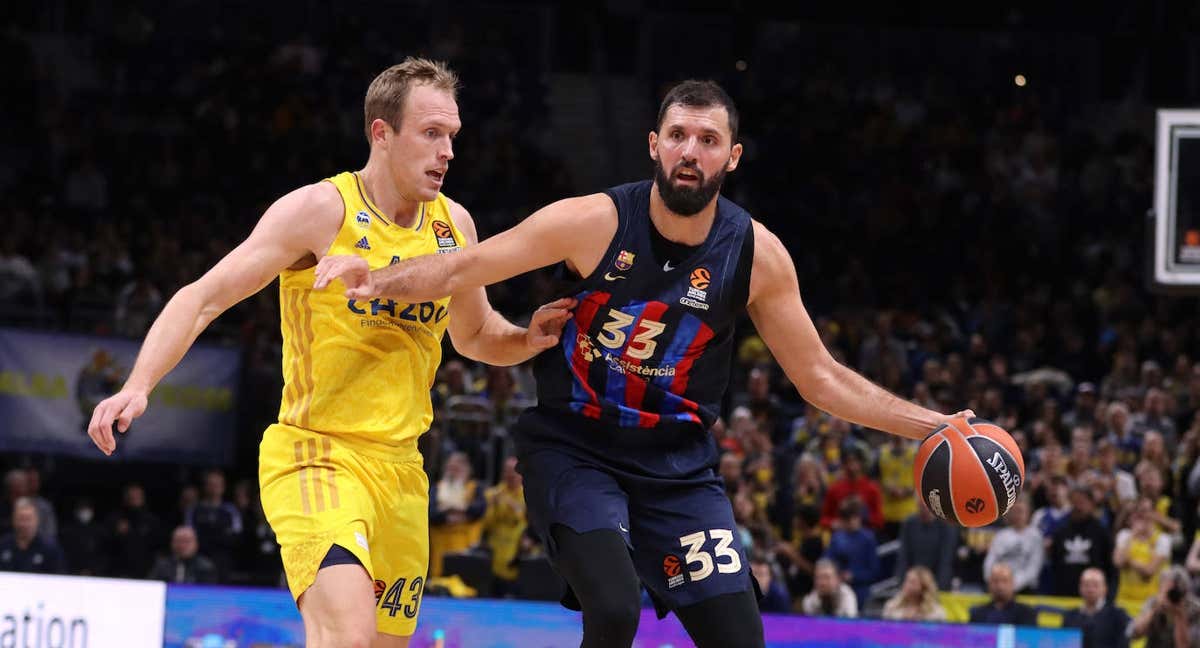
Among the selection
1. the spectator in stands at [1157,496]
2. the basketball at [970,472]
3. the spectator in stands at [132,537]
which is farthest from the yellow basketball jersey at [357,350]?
the spectator in stands at [1157,496]

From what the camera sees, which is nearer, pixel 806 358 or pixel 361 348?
pixel 361 348

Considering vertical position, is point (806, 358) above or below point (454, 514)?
above

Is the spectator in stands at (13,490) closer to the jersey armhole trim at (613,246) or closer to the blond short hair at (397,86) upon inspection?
the blond short hair at (397,86)

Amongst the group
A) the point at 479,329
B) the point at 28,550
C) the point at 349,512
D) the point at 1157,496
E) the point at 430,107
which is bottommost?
the point at 28,550

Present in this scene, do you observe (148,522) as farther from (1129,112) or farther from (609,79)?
(1129,112)

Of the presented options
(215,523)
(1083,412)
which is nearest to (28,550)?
(215,523)

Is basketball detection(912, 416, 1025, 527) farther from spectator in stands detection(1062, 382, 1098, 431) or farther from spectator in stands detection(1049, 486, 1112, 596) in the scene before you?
spectator in stands detection(1062, 382, 1098, 431)

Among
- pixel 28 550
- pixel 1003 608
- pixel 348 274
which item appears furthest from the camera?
pixel 28 550

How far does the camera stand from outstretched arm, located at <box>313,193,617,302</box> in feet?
17.4

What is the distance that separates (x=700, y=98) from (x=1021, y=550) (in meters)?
8.86

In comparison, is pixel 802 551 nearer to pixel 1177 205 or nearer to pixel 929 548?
pixel 929 548

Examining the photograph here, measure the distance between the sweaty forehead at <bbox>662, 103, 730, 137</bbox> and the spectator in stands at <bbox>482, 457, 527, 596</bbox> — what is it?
834 centimetres

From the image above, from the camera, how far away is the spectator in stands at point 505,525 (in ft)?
44.3

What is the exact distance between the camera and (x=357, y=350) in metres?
5.59
